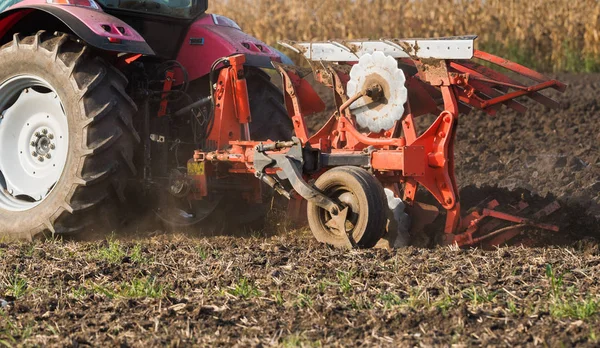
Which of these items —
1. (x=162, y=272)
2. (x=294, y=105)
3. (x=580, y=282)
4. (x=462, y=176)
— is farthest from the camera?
(x=462, y=176)

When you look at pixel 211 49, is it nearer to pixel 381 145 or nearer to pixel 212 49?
pixel 212 49

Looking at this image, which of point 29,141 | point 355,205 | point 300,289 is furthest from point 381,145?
point 29,141

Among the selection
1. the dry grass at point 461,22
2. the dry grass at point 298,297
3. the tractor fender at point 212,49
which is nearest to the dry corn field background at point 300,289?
the dry grass at point 298,297

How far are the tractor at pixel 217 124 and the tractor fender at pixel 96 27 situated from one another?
1 centimetres

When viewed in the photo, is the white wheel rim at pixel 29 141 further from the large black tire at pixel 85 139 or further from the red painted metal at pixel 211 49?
the red painted metal at pixel 211 49

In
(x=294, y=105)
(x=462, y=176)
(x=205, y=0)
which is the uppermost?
(x=205, y=0)

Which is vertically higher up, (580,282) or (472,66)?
(472,66)

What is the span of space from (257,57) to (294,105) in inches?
20.5

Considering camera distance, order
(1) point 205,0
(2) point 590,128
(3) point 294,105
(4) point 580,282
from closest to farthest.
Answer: (4) point 580,282
(3) point 294,105
(1) point 205,0
(2) point 590,128

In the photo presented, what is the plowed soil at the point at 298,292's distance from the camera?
10.9 feet

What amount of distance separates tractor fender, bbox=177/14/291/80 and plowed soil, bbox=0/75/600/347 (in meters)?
1.13

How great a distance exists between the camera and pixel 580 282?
13.2 feet

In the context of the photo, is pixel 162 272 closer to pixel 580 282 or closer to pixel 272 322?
pixel 272 322

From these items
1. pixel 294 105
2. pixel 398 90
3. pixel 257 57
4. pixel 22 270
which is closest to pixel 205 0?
pixel 257 57
